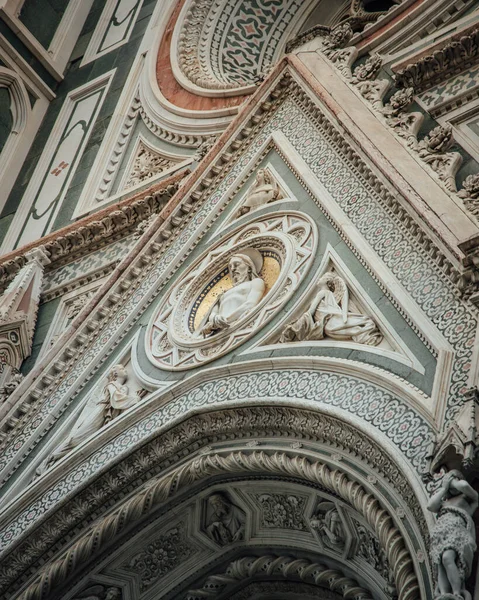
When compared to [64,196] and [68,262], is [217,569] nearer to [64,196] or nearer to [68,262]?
[68,262]

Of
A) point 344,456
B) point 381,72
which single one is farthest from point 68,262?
point 344,456

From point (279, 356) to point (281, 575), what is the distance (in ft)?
4.91

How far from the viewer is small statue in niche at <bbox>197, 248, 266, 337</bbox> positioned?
8.77 m

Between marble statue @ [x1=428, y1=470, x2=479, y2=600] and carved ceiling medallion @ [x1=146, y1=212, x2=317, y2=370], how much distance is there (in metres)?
2.79

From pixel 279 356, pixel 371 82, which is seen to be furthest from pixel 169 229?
pixel 279 356

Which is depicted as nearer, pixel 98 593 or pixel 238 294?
pixel 98 593

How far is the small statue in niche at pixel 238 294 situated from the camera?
8766 millimetres

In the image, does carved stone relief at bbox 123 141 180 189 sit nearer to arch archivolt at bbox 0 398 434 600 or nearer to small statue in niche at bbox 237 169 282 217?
small statue in niche at bbox 237 169 282 217

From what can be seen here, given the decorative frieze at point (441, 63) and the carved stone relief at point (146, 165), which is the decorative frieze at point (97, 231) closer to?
the carved stone relief at point (146, 165)

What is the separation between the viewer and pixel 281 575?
25.7ft

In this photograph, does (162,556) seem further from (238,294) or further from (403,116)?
(403,116)

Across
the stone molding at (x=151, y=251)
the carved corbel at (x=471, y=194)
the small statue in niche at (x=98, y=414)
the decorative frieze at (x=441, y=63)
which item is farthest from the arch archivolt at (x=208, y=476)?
the decorative frieze at (x=441, y=63)

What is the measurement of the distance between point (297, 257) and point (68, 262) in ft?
13.3

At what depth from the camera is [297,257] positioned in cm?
879
